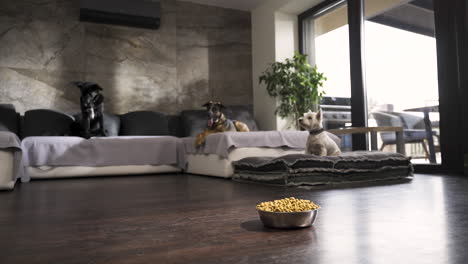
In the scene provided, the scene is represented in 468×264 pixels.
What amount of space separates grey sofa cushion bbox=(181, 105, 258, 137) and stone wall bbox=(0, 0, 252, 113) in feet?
1.53

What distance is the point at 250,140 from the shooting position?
3734 mm

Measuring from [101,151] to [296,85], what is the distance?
9.58 feet

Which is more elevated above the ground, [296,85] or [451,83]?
[296,85]

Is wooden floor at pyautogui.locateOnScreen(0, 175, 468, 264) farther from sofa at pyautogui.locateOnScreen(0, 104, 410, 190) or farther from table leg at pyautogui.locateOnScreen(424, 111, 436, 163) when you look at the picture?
table leg at pyautogui.locateOnScreen(424, 111, 436, 163)

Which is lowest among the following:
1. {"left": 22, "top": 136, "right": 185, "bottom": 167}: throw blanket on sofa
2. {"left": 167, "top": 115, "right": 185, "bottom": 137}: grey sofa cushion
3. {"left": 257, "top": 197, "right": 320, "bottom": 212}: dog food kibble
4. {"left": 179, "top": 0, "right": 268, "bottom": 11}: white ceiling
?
{"left": 257, "top": 197, "right": 320, "bottom": 212}: dog food kibble

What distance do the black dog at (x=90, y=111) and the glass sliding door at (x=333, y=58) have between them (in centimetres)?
313

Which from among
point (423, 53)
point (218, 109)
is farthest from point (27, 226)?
point (423, 53)

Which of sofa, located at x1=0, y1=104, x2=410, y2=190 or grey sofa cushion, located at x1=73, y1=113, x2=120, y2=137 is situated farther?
grey sofa cushion, located at x1=73, y1=113, x2=120, y2=137

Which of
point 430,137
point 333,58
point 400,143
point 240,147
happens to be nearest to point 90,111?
point 240,147

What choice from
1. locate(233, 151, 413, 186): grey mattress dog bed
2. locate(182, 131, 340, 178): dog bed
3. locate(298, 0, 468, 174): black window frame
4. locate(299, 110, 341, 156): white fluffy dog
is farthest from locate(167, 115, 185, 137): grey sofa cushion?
locate(298, 0, 468, 174): black window frame

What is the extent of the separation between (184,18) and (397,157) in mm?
4272

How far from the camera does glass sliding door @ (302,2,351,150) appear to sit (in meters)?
5.25

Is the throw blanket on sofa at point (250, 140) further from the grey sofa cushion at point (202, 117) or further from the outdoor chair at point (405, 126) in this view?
the grey sofa cushion at point (202, 117)

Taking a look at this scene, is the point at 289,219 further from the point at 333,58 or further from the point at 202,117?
the point at 333,58
